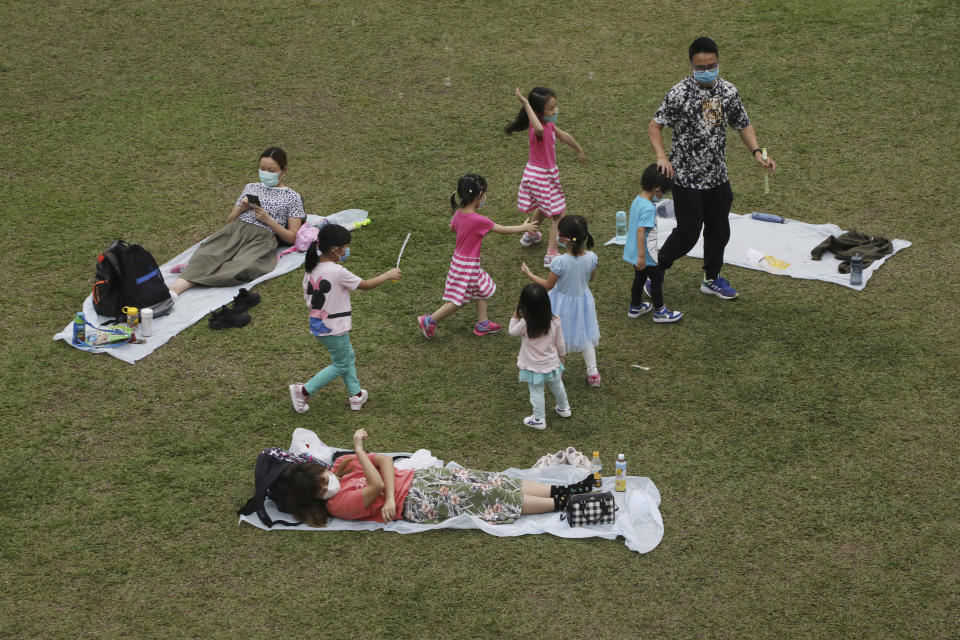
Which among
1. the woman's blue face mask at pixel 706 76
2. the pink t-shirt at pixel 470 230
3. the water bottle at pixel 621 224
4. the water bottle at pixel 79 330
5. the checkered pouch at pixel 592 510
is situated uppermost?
the woman's blue face mask at pixel 706 76

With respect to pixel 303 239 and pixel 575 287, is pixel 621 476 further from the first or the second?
pixel 303 239

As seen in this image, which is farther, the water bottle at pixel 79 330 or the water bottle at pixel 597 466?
the water bottle at pixel 79 330

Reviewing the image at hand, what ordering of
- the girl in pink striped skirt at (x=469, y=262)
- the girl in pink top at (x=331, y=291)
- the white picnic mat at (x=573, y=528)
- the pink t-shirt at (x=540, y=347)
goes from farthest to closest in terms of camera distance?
the girl in pink striped skirt at (x=469, y=262)
the girl in pink top at (x=331, y=291)
the pink t-shirt at (x=540, y=347)
the white picnic mat at (x=573, y=528)

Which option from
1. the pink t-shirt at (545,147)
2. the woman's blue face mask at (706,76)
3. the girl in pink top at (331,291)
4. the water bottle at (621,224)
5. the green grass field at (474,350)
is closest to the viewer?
the green grass field at (474,350)

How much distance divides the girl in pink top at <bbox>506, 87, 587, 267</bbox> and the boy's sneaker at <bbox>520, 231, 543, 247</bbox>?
29 centimetres

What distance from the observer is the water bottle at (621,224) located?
1059 cm

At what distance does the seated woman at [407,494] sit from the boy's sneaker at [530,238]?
4109mm

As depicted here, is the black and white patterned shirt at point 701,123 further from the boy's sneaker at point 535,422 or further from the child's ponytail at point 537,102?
the boy's sneaker at point 535,422

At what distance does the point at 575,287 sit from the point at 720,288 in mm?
2185

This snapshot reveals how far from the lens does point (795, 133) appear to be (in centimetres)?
1248

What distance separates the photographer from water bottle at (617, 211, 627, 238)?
10.6 metres

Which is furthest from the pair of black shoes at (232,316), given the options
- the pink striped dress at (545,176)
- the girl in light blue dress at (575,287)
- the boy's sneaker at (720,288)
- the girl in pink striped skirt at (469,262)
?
the boy's sneaker at (720,288)

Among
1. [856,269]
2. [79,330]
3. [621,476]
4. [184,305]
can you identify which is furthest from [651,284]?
[79,330]

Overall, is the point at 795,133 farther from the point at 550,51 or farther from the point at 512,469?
the point at 512,469
